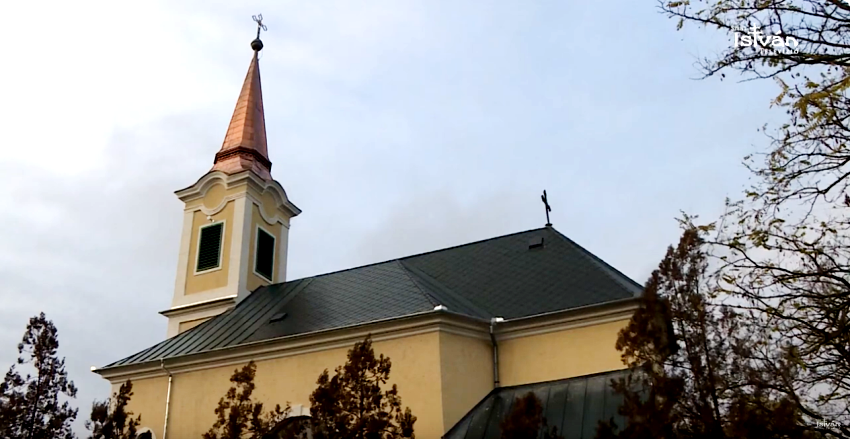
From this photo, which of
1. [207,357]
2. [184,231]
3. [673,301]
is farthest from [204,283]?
[673,301]

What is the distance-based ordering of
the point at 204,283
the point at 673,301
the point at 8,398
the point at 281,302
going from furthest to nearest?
the point at 204,283
the point at 281,302
the point at 8,398
the point at 673,301

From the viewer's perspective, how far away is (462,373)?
13633mm

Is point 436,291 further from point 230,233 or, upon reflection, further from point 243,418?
point 230,233

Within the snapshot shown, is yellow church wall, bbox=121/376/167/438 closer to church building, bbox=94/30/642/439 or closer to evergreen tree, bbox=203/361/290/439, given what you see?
church building, bbox=94/30/642/439

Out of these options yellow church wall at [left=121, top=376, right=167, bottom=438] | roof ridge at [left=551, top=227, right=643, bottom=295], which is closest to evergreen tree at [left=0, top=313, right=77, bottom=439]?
yellow church wall at [left=121, top=376, right=167, bottom=438]

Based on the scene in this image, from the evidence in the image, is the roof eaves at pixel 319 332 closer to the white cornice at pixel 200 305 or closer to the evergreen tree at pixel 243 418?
the evergreen tree at pixel 243 418

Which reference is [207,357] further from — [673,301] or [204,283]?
[673,301]

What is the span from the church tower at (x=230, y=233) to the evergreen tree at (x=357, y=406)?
10783 millimetres

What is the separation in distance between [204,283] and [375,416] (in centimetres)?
1268

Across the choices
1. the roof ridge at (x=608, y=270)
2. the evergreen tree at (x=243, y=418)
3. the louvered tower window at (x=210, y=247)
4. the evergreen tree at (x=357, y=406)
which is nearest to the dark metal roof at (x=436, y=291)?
the roof ridge at (x=608, y=270)

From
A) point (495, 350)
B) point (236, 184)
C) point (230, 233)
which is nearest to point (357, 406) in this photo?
point (495, 350)

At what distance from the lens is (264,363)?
15.1 metres

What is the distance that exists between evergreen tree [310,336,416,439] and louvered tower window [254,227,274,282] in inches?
461

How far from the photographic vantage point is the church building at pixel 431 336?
43.6 feet
